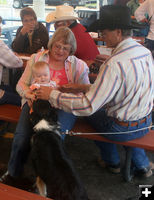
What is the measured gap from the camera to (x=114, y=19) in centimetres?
187

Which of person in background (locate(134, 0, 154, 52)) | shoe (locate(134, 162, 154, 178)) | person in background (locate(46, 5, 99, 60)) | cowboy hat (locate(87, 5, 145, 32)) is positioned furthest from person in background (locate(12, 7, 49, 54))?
shoe (locate(134, 162, 154, 178))

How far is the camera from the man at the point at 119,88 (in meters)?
1.74

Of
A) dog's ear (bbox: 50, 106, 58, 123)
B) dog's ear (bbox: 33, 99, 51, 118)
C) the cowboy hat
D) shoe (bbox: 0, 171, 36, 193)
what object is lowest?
shoe (bbox: 0, 171, 36, 193)

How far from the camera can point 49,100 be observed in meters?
2.00

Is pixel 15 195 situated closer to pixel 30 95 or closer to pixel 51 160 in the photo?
pixel 51 160

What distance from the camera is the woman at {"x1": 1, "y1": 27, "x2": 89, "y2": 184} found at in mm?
2211

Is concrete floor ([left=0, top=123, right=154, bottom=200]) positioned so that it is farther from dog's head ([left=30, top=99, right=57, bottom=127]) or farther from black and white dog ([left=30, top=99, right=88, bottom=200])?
dog's head ([left=30, top=99, right=57, bottom=127])

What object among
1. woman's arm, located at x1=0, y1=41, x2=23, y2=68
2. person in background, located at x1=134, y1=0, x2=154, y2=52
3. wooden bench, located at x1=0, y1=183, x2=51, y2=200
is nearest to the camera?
wooden bench, located at x1=0, y1=183, x2=51, y2=200

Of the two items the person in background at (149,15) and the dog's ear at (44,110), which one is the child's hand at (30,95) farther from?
the person in background at (149,15)

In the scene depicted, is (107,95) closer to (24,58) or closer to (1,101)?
(1,101)

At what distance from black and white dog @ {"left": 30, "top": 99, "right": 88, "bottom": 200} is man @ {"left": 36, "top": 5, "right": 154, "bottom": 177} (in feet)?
0.56

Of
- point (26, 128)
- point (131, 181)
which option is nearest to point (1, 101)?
point (26, 128)

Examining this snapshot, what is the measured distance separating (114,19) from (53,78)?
0.97m

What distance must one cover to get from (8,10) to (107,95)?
38.2ft
